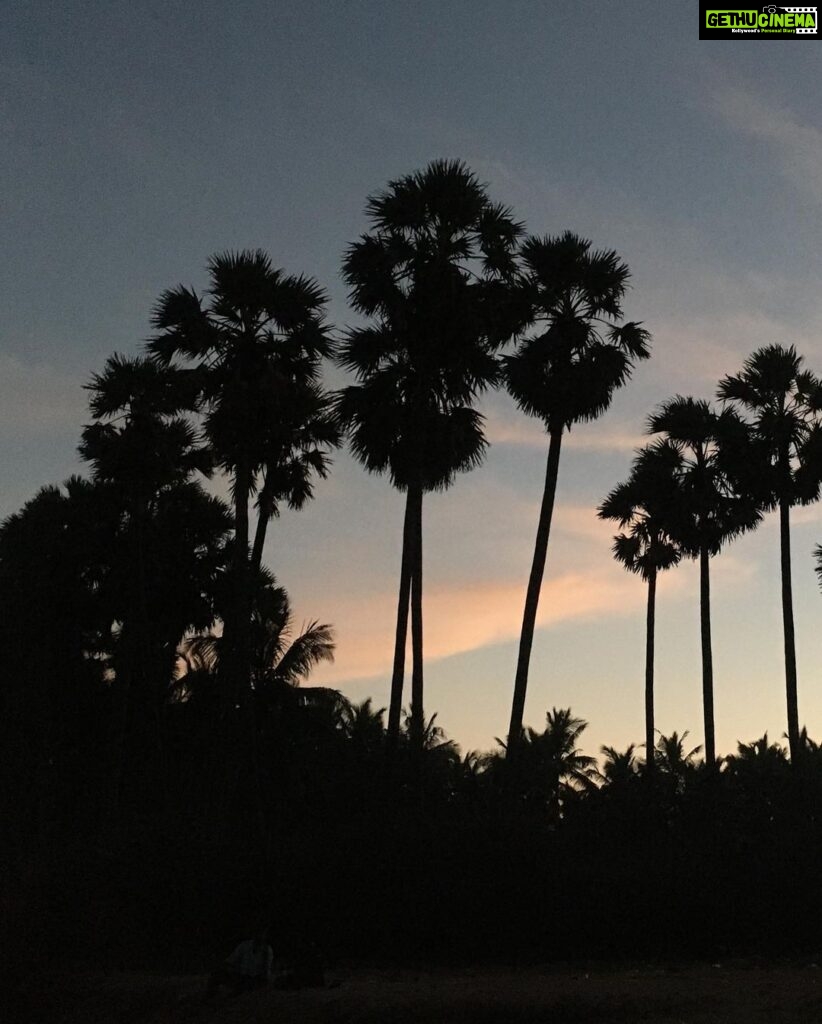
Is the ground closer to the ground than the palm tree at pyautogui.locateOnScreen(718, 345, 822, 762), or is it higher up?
closer to the ground

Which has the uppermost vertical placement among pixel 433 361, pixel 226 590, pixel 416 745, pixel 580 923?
pixel 433 361

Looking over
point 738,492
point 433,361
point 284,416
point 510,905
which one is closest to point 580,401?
point 433,361

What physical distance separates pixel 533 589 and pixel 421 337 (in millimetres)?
6932

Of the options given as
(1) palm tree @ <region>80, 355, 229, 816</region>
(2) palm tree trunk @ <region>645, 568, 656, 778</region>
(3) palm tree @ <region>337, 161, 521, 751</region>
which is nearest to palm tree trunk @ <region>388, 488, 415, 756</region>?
(3) palm tree @ <region>337, 161, 521, 751</region>

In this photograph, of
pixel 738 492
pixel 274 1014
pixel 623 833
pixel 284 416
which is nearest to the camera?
pixel 274 1014

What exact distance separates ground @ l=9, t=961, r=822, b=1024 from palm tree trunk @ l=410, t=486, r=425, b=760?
830 cm

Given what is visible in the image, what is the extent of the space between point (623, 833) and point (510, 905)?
4842 mm

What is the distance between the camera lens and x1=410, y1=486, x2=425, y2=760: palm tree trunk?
100 ft

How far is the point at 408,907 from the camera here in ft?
79.3

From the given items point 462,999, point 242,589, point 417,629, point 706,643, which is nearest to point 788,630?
point 706,643

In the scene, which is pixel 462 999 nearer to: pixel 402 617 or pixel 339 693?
pixel 402 617

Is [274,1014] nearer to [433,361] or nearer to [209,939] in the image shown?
[209,939]

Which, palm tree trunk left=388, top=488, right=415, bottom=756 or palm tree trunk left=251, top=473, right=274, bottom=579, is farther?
palm tree trunk left=251, top=473, right=274, bottom=579

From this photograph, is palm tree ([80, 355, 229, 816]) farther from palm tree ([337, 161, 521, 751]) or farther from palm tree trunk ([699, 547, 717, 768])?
palm tree trunk ([699, 547, 717, 768])
